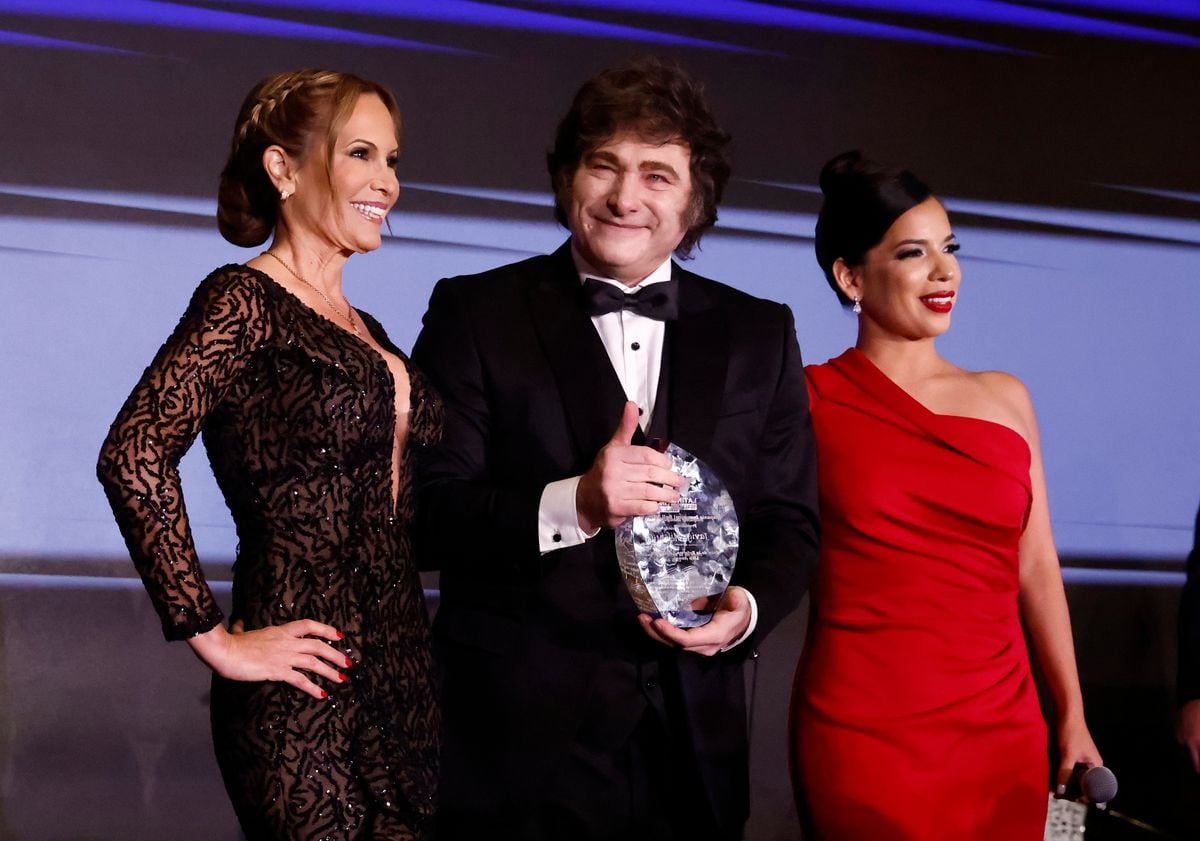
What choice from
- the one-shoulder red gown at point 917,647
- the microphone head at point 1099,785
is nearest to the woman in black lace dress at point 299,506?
the one-shoulder red gown at point 917,647

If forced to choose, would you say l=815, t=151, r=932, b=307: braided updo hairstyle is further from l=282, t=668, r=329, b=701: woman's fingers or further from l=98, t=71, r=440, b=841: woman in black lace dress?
l=282, t=668, r=329, b=701: woman's fingers

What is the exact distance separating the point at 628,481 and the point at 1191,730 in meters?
1.49

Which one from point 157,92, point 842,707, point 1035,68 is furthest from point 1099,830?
point 157,92

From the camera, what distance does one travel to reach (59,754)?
3.47m

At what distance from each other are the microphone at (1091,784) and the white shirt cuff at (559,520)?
40.7 inches

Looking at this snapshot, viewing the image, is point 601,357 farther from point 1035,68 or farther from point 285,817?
point 1035,68

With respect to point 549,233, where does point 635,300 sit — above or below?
below

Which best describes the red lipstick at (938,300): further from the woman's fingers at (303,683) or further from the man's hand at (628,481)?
the woman's fingers at (303,683)

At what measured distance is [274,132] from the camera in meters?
1.89

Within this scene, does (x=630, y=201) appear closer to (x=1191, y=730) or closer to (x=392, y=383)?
(x=392, y=383)

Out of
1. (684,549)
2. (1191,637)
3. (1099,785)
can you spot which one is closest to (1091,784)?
(1099,785)

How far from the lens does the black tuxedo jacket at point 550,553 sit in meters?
1.88

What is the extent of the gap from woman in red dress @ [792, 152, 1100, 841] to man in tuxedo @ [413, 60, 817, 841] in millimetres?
314

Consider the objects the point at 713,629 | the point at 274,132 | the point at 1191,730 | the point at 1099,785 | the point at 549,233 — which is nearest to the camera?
the point at 713,629
